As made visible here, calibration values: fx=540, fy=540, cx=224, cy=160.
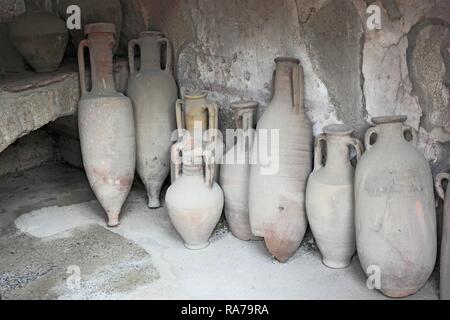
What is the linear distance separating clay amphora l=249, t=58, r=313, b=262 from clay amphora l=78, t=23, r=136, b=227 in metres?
0.96

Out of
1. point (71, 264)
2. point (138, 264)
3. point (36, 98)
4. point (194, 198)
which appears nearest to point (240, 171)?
point (194, 198)

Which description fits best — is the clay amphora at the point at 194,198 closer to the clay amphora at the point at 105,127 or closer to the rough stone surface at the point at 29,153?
the clay amphora at the point at 105,127

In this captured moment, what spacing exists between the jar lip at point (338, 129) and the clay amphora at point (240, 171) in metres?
0.51

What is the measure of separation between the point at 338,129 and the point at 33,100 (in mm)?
1861

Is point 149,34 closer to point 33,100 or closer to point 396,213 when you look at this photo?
point 33,100

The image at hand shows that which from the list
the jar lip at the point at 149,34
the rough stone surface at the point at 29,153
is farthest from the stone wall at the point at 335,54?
the rough stone surface at the point at 29,153

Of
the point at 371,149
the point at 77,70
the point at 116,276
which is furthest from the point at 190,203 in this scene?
the point at 77,70

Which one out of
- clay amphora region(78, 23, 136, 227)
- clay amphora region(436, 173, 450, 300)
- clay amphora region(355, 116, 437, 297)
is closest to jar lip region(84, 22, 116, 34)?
clay amphora region(78, 23, 136, 227)

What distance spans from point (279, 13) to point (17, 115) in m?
1.68

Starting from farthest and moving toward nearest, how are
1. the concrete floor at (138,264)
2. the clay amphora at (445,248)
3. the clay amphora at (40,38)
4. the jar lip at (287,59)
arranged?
the clay amphora at (40,38), the jar lip at (287,59), the concrete floor at (138,264), the clay amphora at (445,248)

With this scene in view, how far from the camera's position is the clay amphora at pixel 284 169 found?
2.98m

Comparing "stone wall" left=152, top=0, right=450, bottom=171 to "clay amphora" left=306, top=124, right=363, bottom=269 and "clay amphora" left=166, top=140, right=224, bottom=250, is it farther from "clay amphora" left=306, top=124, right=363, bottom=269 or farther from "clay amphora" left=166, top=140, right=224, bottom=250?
"clay amphora" left=166, top=140, right=224, bottom=250

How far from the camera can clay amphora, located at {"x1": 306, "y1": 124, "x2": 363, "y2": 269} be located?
280cm

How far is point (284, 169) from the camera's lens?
9.77 ft
